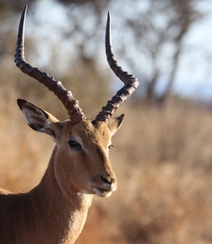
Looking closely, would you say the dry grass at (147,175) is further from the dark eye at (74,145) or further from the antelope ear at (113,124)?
the dark eye at (74,145)

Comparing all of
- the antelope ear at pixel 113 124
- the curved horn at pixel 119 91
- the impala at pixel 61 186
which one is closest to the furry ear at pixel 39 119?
the impala at pixel 61 186

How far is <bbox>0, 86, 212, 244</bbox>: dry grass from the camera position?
11922 millimetres

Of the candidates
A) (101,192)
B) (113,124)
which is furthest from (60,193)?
(113,124)

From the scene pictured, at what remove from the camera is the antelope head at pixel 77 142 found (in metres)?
5.63

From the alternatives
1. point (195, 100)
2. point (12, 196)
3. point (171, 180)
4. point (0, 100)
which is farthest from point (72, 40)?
point (12, 196)

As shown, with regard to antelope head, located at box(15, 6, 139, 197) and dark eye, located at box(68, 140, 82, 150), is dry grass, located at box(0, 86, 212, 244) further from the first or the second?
dark eye, located at box(68, 140, 82, 150)

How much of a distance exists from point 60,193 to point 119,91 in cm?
138

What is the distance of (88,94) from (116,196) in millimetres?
5187

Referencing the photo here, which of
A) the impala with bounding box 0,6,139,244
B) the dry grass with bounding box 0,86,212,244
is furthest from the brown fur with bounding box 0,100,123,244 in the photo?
the dry grass with bounding box 0,86,212,244

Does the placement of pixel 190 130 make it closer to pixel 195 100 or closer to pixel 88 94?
pixel 195 100

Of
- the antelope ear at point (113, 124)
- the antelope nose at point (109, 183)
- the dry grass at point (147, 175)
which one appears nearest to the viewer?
the antelope nose at point (109, 183)

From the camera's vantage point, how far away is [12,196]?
6.22 m

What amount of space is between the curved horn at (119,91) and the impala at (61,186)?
0.15 metres

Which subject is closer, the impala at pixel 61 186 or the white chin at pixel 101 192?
the white chin at pixel 101 192
